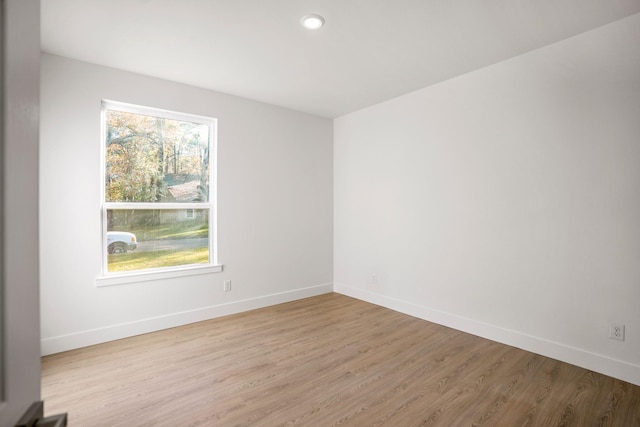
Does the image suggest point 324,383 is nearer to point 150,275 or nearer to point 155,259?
point 150,275

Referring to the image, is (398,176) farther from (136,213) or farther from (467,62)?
(136,213)

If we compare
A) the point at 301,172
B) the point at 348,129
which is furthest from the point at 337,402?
the point at 348,129

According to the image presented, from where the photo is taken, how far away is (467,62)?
3029 millimetres

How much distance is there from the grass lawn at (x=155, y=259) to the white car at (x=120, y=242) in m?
0.05

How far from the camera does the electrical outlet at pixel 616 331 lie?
239 cm

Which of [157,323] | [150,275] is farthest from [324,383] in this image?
[150,275]

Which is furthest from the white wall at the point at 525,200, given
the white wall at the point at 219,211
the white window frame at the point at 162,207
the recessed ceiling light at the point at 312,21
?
the white window frame at the point at 162,207

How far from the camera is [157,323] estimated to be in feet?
11.0

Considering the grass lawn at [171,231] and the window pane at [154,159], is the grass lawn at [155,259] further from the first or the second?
the window pane at [154,159]

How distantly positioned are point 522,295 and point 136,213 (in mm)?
3811

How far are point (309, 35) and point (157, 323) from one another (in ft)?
10.2

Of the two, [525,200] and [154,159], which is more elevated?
[154,159]

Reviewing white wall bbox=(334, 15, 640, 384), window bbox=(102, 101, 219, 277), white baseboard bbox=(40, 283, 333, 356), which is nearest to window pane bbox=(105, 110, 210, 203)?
window bbox=(102, 101, 219, 277)

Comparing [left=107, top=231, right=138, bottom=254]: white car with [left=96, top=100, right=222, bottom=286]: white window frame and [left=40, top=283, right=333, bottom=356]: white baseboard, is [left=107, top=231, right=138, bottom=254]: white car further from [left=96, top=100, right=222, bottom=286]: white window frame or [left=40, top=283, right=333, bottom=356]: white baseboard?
[left=40, top=283, right=333, bottom=356]: white baseboard
